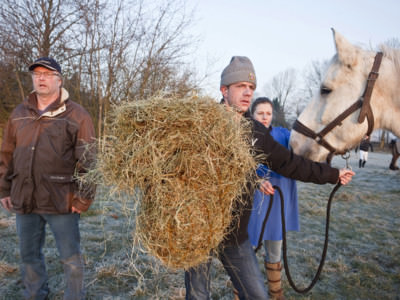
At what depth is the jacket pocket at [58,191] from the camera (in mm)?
2148

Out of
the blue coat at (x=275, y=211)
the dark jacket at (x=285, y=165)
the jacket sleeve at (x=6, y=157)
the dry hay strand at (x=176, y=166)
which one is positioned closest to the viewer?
the dry hay strand at (x=176, y=166)

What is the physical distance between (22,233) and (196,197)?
1.96 metres

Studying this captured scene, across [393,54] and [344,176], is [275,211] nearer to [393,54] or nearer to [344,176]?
[344,176]

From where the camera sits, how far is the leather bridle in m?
2.06

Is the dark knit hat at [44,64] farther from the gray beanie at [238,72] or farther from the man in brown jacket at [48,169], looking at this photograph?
the gray beanie at [238,72]

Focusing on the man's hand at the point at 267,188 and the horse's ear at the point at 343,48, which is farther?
the horse's ear at the point at 343,48

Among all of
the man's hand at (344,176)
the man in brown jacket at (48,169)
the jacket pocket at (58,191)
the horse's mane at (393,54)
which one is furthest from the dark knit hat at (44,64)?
the horse's mane at (393,54)

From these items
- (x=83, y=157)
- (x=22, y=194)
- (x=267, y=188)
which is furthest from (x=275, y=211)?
(x=22, y=194)

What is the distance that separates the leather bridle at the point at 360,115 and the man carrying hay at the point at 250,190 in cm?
49

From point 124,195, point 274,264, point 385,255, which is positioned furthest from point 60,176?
point 385,255

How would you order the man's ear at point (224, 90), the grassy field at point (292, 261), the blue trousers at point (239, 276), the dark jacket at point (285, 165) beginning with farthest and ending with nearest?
1. the grassy field at point (292, 261)
2. the man's ear at point (224, 90)
3. the dark jacket at point (285, 165)
4. the blue trousers at point (239, 276)

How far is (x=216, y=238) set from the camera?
53.9 inches

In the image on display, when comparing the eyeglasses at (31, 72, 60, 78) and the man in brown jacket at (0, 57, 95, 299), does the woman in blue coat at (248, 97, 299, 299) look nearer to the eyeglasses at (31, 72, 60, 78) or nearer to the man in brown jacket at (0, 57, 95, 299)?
the man in brown jacket at (0, 57, 95, 299)

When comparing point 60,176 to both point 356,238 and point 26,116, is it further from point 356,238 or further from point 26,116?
point 356,238
